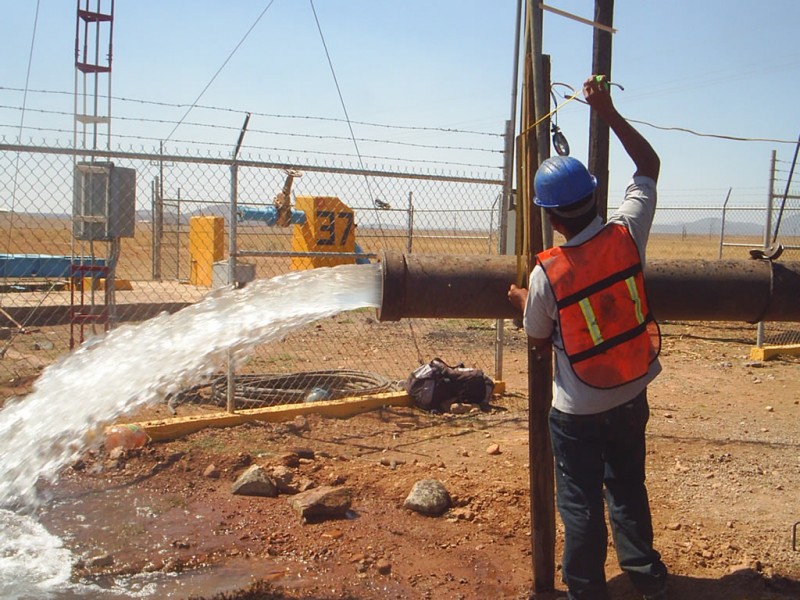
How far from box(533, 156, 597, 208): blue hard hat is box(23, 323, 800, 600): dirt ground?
76.1 inches

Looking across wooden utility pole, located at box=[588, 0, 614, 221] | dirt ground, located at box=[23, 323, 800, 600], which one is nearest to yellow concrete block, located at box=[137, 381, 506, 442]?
dirt ground, located at box=[23, 323, 800, 600]

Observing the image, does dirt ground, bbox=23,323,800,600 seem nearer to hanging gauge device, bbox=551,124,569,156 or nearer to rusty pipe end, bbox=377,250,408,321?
rusty pipe end, bbox=377,250,408,321

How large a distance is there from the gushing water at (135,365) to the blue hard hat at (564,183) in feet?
3.74

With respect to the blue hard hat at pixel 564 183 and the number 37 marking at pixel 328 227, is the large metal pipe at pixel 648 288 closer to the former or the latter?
the blue hard hat at pixel 564 183

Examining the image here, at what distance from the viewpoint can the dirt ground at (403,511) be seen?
386 cm

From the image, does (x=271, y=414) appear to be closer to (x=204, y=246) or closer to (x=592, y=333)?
(x=592, y=333)

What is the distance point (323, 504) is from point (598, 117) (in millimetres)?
3358

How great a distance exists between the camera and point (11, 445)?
4562 millimetres

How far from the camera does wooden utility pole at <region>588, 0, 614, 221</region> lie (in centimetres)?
557

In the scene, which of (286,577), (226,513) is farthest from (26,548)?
(286,577)

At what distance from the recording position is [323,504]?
4516 mm

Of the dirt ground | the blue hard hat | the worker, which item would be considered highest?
the blue hard hat

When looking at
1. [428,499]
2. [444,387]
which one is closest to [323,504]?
[428,499]

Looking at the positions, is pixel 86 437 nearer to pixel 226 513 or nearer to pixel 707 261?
pixel 226 513
